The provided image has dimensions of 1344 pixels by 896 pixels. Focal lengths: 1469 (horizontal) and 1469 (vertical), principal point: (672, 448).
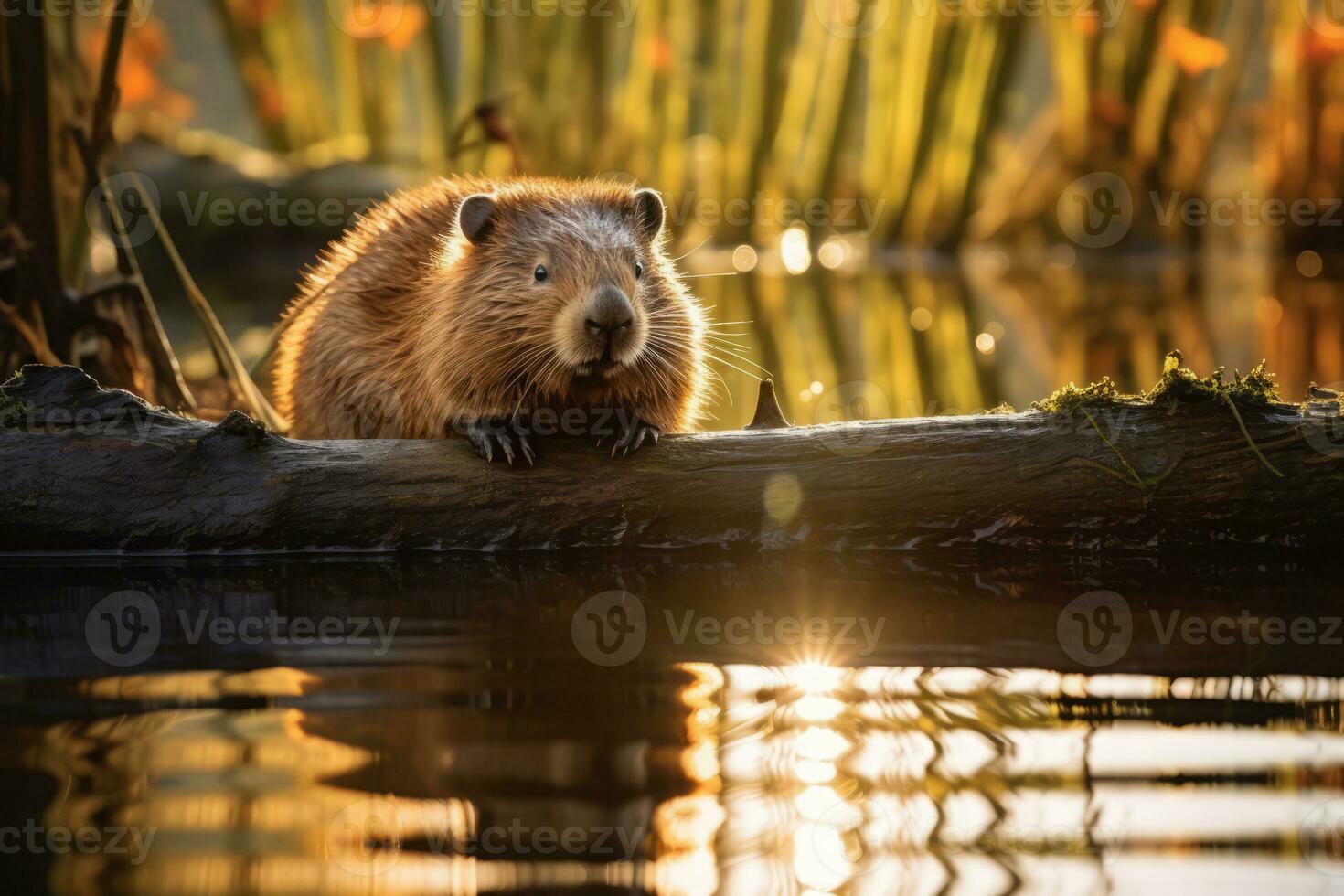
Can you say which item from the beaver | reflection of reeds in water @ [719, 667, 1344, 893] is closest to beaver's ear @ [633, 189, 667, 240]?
the beaver

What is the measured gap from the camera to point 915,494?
377 cm

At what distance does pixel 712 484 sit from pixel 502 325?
0.80 meters

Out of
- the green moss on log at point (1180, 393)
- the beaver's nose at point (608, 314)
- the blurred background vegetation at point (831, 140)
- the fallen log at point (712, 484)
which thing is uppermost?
the blurred background vegetation at point (831, 140)

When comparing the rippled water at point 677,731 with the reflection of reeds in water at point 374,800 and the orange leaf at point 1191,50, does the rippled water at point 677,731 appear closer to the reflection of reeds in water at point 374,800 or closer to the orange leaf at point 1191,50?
the reflection of reeds in water at point 374,800

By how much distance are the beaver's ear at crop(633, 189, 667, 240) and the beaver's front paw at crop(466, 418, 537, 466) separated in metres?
0.92

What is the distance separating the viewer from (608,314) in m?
3.79

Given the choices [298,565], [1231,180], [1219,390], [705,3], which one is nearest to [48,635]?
[298,565]

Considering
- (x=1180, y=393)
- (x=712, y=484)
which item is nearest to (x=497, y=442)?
(x=712, y=484)

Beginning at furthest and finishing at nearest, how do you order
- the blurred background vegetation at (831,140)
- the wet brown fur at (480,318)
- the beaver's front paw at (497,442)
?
the blurred background vegetation at (831,140) → the wet brown fur at (480,318) → the beaver's front paw at (497,442)

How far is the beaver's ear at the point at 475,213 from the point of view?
14.1ft

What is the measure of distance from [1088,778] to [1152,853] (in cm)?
27

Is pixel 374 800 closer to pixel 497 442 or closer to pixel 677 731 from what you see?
pixel 677 731

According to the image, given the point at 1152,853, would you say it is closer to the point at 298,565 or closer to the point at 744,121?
the point at 298,565

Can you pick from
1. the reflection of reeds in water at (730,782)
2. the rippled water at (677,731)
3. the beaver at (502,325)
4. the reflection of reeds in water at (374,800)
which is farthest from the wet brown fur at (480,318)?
the reflection of reeds in water at (374,800)
